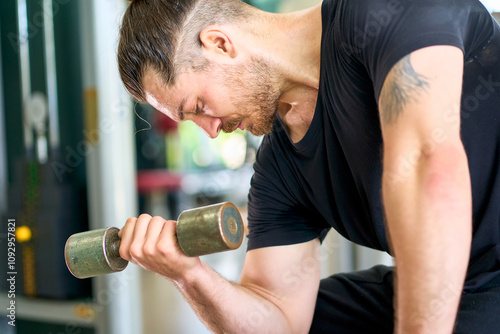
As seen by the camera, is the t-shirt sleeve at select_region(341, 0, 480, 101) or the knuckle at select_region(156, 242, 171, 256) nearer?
the t-shirt sleeve at select_region(341, 0, 480, 101)

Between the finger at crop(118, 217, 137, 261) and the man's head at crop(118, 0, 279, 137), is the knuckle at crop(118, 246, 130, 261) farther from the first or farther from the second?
the man's head at crop(118, 0, 279, 137)

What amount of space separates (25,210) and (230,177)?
393 cm

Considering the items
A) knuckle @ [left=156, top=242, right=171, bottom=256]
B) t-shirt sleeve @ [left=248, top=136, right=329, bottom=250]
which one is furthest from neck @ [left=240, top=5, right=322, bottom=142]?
knuckle @ [left=156, top=242, right=171, bottom=256]

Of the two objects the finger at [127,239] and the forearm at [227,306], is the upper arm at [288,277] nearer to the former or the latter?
the forearm at [227,306]

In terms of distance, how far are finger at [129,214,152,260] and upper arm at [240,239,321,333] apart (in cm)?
41

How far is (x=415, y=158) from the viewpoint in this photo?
805 millimetres

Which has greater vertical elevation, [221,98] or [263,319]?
[221,98]

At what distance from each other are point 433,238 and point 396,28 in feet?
1.21

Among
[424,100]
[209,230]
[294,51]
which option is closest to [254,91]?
[294,51]

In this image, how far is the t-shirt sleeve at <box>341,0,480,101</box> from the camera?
83cm

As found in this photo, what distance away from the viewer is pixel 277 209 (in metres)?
1.39

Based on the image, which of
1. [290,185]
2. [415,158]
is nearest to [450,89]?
[415,158]

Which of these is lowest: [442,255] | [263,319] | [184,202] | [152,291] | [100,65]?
[152,291]

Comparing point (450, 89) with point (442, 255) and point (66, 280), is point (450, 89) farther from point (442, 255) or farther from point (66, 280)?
point (66, 280)
